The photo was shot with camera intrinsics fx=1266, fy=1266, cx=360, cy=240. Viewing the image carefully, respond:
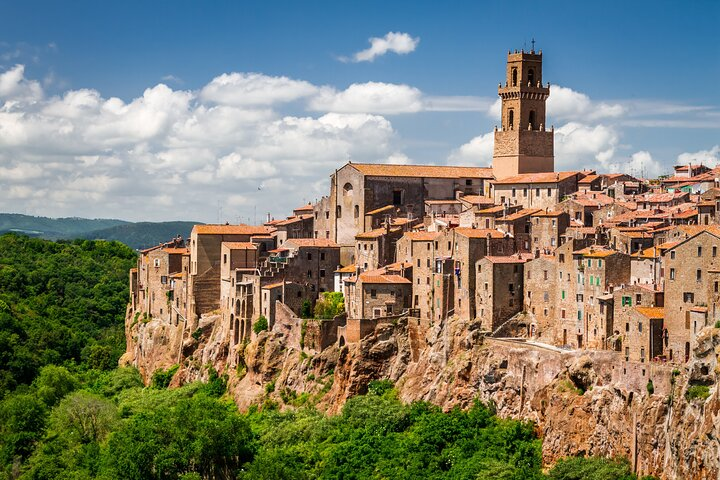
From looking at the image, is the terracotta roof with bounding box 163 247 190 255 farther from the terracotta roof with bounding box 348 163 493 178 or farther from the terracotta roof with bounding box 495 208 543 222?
the terracotta roof with bounding box 495 208 543 222

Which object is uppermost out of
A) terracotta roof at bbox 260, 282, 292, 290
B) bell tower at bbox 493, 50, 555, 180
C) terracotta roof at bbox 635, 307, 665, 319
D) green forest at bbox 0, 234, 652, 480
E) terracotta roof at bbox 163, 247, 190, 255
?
bell tower at bbox 493, 50, 555, 180

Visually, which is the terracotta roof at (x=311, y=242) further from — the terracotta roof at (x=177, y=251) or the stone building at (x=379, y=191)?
the terracotta roof at (x=177, y=251)

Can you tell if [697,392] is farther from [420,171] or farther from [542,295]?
[420,171]

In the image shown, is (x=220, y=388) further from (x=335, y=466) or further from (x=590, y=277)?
(x=590, y=277)

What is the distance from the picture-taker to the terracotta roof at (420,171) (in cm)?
10031

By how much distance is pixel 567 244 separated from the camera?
249 feet

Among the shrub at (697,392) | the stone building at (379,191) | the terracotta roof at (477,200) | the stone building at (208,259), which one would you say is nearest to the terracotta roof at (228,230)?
the stone building at (208,259)

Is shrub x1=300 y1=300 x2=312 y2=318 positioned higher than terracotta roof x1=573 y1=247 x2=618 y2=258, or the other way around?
terracotta roof x1=573 y1=247 x2=618 y2=258

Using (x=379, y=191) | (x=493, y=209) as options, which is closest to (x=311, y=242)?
(x=379, y=191)

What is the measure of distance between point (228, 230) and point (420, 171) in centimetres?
1616

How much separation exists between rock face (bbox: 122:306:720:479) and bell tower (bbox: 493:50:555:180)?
24.1 metres

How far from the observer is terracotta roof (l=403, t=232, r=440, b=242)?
279 feet

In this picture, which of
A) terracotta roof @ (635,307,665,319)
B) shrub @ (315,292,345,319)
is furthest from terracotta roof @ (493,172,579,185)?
terracotta roof @ (635,307,665,319)

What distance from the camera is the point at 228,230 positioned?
3989 inches
